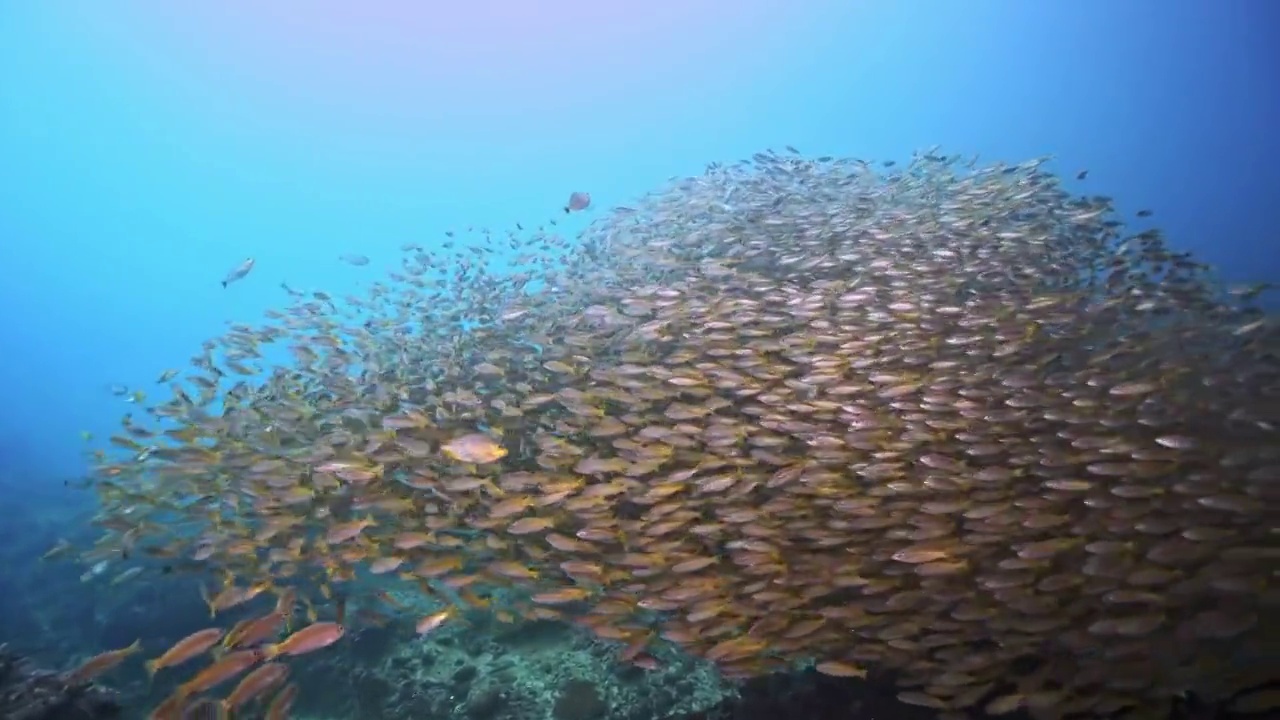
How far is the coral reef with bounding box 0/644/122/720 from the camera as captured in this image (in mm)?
6598

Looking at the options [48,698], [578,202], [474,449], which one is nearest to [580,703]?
[474,449]

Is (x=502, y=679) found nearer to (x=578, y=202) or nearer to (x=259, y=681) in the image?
(x=259, y=681)

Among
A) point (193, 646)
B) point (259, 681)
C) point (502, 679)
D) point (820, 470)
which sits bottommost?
point (502, 679)

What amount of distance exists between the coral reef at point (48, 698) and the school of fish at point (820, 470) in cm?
128

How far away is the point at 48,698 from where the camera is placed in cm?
673

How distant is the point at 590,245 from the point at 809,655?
8.88 meters

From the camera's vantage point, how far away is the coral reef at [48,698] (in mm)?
6598

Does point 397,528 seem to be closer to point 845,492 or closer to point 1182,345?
point 845,492

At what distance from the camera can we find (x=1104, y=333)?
321 inches

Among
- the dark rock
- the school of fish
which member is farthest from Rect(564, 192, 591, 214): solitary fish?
the dark rock

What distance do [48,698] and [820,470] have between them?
7.44 m

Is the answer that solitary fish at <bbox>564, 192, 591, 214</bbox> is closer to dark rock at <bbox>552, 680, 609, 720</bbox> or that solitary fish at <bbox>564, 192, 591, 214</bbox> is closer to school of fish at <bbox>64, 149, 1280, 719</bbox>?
school of fish at <bbox>64, 149, 1280, 719</bbox>

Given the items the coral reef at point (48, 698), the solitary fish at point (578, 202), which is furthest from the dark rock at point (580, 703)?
the solitary fish at point (578, 202)

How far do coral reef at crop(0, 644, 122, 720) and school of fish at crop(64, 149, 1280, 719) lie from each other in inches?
50.2
